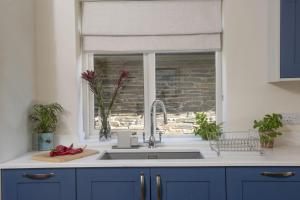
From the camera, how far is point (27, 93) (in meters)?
2.43

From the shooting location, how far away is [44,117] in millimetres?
2467

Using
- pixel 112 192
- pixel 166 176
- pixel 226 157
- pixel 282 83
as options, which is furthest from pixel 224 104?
pixel 112 192

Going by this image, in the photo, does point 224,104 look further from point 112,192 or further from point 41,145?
point 41,145

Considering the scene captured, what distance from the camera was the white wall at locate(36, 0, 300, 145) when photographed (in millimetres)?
2605

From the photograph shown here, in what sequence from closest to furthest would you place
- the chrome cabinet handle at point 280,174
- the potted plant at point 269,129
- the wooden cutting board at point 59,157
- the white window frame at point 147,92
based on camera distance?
1. the chrome cabinet handle at point 280,174
2. the wooden cutting board at point 59,157
3. the potted plant at point 269,129
4. the white window frame at point 147,92

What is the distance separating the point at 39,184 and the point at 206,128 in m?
1.32

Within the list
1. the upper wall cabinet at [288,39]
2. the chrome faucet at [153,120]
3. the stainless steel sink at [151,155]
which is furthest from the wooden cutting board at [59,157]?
the upper wall cabinet at [288,39]

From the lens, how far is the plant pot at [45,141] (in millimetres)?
2479

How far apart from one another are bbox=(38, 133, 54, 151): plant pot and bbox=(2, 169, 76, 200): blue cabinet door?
48 cm

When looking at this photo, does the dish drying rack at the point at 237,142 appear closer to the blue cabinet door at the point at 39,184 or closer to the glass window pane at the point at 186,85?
the glass window pane at the point at 186,85

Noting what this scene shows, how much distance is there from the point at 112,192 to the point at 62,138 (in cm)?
83

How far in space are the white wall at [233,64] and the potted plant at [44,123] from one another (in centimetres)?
11

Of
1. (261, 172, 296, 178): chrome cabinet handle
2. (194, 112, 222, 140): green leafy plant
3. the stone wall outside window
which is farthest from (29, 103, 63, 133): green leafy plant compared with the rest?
(261, 172, 296, 178): chrome cabinet handle

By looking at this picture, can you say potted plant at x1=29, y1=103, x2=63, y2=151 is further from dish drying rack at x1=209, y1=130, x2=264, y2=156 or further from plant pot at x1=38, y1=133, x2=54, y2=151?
dish drying rack at x1=209, y1=130, x2=264, y2=156
